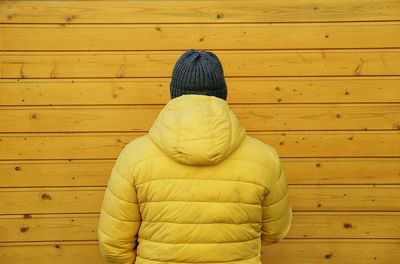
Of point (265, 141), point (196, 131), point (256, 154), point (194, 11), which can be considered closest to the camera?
point (196, 131)

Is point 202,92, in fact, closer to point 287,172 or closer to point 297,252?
point 287,172

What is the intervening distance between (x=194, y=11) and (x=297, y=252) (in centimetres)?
148

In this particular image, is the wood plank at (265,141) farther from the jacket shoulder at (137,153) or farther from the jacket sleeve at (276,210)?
the jacket shoulder at (137,153)

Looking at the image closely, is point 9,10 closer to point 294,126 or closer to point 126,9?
point 126,9

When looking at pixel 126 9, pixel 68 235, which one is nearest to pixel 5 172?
pixel 68 235

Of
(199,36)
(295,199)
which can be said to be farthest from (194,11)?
(295,199)

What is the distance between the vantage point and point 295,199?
9.29 feet

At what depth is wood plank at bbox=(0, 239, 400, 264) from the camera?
284 centimetres

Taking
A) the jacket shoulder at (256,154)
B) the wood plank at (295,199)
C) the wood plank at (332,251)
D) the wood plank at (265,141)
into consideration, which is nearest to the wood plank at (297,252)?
the wood plank at (332,251)

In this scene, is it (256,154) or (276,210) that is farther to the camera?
(276,210)

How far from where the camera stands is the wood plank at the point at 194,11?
265 centimetres

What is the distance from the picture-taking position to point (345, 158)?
2.80m

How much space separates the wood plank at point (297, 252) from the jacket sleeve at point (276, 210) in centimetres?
86

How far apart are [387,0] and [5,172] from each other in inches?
89.8
